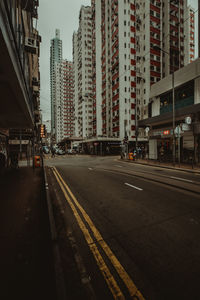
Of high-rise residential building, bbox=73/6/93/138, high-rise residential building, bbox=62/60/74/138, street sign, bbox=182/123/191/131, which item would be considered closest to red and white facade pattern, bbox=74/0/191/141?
high-rise residential building, bbox=73/6/93/138

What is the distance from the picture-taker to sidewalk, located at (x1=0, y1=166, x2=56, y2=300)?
225cm

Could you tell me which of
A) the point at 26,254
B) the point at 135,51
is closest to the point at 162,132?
the point at 26,254

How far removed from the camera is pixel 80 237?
11.7 ft

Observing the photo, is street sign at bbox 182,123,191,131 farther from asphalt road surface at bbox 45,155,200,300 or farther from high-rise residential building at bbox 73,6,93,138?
high-rise residential building at bbox 73,6,93,138

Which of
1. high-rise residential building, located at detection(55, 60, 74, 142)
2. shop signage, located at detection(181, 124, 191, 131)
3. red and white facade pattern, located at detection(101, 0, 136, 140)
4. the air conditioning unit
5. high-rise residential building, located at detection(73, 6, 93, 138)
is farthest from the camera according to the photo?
high-rise residential building, located at detection(55, 60, 74, 142)

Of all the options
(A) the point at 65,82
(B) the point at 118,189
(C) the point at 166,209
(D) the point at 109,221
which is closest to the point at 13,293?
(D) the point at 109,221

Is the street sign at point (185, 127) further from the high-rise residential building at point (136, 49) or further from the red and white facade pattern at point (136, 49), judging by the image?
the high-rise residential building at point (136, 49)

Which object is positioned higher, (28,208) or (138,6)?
(138,6)

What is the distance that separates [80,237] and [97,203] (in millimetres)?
2142

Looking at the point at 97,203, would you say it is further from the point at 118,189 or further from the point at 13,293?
the point at 13,293

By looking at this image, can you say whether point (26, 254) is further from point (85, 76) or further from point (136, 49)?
point (85, 76)

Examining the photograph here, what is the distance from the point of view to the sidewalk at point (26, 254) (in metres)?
2.25

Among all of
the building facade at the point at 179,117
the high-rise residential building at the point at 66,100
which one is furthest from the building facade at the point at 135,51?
the high-rise residential building at the point at 66,100

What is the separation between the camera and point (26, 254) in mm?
3021
